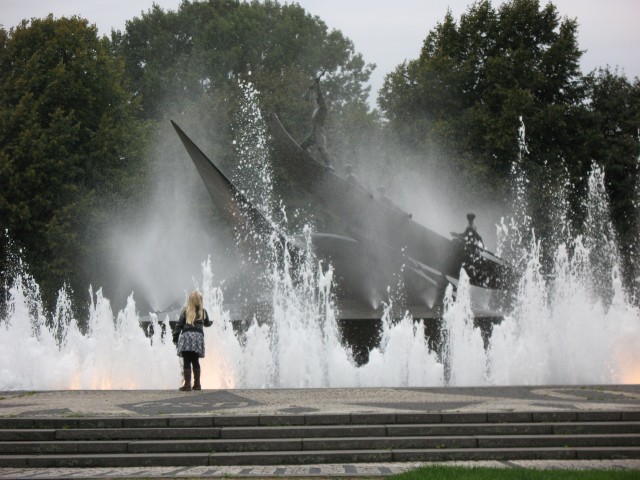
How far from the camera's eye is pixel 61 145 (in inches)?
1457

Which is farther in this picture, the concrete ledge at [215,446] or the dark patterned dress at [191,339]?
the dark patterned dress at [191,339]

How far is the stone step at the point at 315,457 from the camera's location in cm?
Answer: 965

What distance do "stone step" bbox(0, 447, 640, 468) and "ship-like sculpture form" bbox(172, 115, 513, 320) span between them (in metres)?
11.2

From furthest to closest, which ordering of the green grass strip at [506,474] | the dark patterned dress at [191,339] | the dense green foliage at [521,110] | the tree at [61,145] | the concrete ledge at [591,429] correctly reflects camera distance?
the dense green foliage at [521,110] < the tree at [61,145] < the dark patterned dress at [191,339] < the concrete ledge at [591,429] < the green grass strip at [506,474]

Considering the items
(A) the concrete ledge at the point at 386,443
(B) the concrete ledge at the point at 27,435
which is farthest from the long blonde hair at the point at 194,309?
(A) the concrete ledge at the point at 386,443

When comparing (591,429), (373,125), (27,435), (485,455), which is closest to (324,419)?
(485,455)

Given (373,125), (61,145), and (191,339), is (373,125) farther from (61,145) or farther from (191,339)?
(191,339)

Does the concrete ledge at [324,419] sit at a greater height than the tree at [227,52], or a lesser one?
lesser

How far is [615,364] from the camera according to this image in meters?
17.9

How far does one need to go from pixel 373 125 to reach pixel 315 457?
35.3 m

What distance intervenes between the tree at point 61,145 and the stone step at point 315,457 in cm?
2690

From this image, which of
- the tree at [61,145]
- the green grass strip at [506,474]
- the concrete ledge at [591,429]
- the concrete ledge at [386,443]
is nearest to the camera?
the green grass strip at [506,474]

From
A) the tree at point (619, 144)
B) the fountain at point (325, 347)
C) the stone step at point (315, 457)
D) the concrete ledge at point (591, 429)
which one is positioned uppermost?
the tree at point (619, 144)

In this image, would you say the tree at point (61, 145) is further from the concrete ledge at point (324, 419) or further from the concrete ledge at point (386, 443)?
the concrete ledge at point (386, 443)
